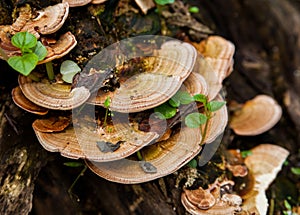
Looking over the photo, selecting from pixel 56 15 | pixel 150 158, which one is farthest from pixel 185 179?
pixel 56 15

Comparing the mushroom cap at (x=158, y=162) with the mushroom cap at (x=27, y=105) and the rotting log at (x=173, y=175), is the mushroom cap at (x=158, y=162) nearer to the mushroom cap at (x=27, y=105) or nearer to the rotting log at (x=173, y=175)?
the rotting log at (x=173, y=175)

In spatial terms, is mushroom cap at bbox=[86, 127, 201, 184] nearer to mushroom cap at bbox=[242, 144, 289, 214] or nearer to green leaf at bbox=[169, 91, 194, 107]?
green leaf at bbox=[169, 91, 194, 107]

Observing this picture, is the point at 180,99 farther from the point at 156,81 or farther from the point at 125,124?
the point at 125,124

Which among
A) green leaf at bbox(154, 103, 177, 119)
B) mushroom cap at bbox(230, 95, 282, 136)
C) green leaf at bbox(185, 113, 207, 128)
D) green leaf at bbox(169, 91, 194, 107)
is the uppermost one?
green leaf at bbox(169, 91, 194, 107)

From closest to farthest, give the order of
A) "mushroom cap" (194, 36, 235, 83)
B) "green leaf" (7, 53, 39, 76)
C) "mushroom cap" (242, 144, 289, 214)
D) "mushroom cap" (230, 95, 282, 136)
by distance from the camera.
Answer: "green leaf" (7, 53, 39, 76), "mushroom cap" (242, 144, 289, 214), "mushroom cap" (194, 36, 235, 83), "mushroom cap" (230, 95, 282, 136)

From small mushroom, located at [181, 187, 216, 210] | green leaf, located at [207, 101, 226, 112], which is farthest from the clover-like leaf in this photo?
small mushroom, located at [181, 187, 216, 210]

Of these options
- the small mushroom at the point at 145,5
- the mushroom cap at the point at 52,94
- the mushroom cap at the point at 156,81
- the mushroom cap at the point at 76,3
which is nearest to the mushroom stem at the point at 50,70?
the mushroom cap at the point at 52,94
